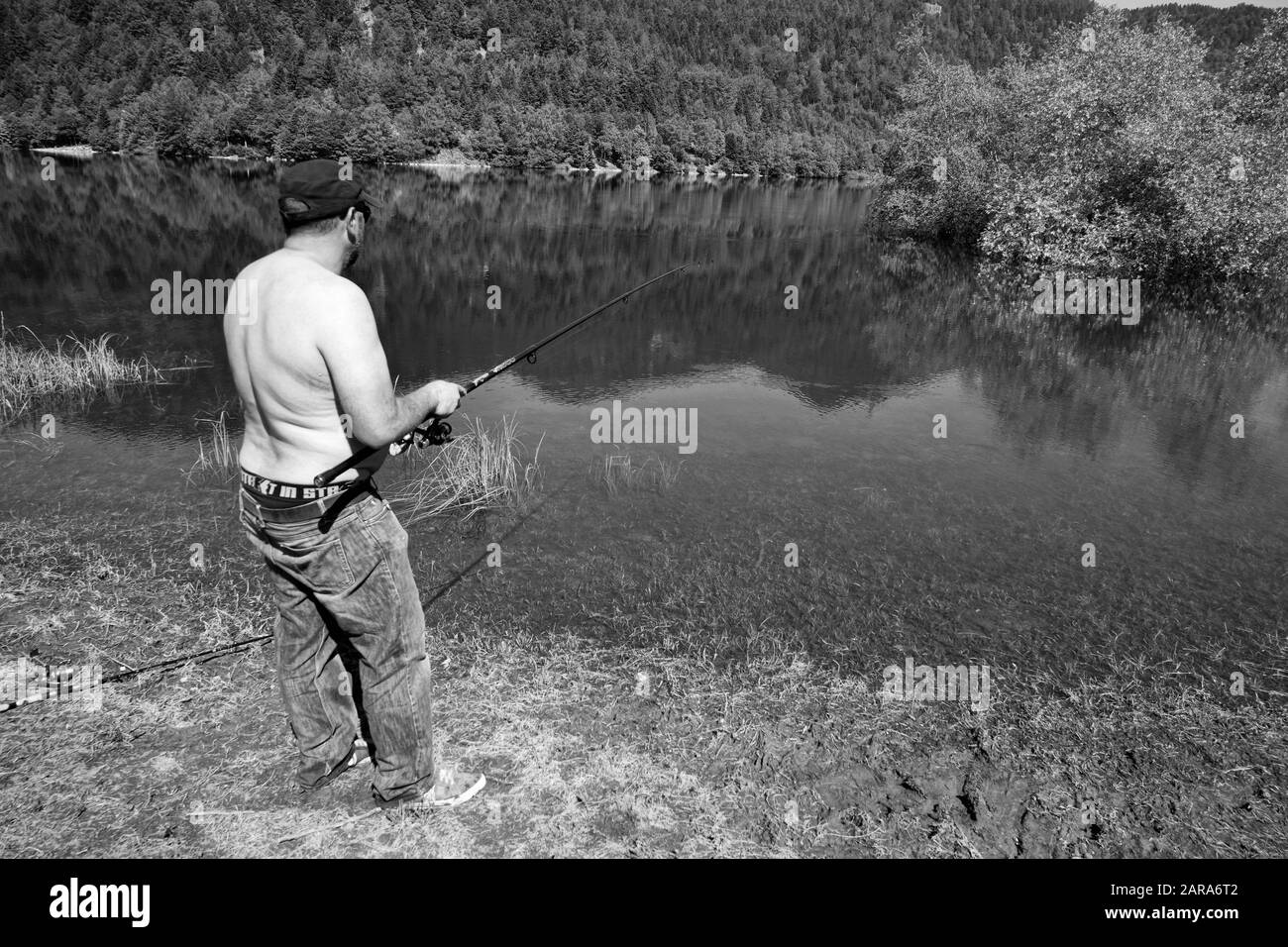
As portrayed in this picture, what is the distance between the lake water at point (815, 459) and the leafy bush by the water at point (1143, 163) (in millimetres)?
2634

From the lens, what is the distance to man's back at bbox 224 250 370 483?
3.12m

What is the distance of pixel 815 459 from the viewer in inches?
449

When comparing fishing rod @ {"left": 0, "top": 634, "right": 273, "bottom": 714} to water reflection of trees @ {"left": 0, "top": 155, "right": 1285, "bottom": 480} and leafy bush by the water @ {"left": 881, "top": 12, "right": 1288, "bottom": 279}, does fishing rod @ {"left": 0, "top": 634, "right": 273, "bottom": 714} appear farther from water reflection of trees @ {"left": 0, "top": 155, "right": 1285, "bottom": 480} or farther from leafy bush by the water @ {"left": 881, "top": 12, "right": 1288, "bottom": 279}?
leafy bush by the water @ {"left": 881, "top": 12, "right": 1288, "bottom": 279}

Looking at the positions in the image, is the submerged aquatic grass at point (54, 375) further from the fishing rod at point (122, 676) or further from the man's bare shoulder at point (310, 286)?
the man's bare shoulder at point (310, 286)

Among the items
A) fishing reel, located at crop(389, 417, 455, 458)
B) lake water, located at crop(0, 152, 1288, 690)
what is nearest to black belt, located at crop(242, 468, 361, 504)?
fishing reel, located at crop(389, 417, 455, 458)

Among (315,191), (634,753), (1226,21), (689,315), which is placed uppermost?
(1226,21)

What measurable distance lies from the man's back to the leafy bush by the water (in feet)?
83.2

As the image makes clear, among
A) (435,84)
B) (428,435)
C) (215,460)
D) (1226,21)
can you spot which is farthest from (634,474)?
(1226,21)

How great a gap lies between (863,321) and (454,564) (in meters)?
16.7

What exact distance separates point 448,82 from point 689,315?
125m

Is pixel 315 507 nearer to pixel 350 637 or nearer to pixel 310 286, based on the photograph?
pixel 350 637

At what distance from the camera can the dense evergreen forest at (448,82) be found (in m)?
94.7

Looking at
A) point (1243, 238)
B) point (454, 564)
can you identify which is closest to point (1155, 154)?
point (1243, 238)
